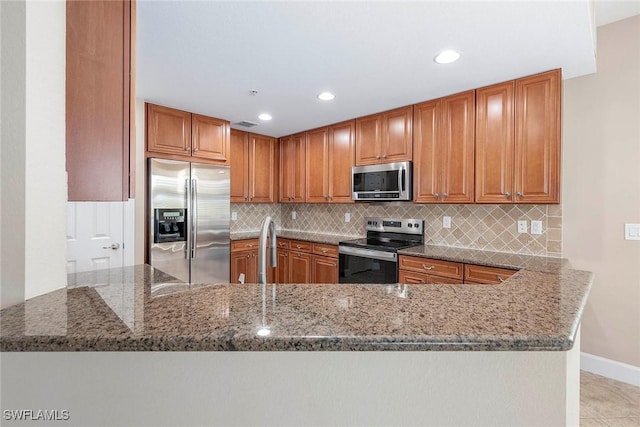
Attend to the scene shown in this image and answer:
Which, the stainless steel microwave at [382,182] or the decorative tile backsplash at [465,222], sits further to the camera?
the stainless steel microwave at [382,182]

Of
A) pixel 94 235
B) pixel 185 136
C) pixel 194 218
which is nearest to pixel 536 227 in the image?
pixel 194 218

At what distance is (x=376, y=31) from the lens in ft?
6.08

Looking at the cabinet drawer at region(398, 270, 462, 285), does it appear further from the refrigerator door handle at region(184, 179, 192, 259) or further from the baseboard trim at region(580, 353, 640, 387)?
the refrigerator door handle at region(184, 179, 192, 259)

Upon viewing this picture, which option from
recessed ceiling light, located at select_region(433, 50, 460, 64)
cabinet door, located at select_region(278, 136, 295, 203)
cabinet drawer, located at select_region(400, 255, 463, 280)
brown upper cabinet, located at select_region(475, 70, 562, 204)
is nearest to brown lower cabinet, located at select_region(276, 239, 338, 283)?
cabinet door, located at select_region(278, 136, 295, 203)

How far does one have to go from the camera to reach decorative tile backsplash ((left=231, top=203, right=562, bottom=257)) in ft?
9.02

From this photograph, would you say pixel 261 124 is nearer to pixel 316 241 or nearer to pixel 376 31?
pixel 316 241

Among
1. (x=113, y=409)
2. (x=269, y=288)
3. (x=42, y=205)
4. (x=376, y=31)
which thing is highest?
(x=376, y=31)

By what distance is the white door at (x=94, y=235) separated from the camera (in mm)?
2904

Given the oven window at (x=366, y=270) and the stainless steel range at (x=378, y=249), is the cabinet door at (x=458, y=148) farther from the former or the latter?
the oven window at (x=366, y=270)

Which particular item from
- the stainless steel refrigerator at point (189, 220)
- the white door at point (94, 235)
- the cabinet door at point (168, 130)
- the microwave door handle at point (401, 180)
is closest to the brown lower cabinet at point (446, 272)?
the microwave door handle at point (401, 180)

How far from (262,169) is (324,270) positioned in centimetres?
173

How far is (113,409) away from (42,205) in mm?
538

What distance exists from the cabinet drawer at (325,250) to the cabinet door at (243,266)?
0.86m

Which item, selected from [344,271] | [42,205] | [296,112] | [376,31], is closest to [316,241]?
[344,271]
